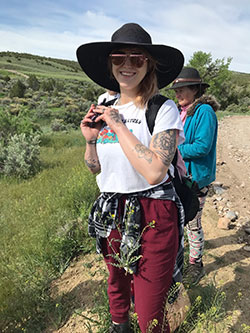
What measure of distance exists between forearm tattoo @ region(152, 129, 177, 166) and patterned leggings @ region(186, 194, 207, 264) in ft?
4.75

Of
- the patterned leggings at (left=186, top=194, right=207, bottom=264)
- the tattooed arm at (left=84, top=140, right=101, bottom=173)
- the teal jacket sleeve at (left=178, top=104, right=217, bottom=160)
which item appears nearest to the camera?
the tattooed arm at (left=84, top=140, right=101, bottom=173)

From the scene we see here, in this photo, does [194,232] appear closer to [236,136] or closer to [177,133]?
[177,133]

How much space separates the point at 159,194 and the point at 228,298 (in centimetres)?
189

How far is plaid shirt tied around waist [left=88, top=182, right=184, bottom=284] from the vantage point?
4.92ft

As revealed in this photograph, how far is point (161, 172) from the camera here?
4.25 feet

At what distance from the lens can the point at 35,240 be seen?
3174 millimetres

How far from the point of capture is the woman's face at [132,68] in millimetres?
1462

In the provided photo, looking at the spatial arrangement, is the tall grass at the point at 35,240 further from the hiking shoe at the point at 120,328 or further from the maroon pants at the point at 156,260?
the maroon pants at the point at 156,260

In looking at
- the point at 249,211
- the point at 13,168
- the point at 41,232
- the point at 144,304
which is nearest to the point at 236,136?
the point at 249,211

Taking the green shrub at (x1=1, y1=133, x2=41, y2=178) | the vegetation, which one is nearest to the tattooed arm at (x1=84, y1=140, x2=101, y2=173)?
the vegetation

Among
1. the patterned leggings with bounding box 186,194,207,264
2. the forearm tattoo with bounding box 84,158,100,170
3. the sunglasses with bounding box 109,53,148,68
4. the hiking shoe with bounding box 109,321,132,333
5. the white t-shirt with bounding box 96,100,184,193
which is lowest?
the hiking shoe with bounding box 109,321,132,333

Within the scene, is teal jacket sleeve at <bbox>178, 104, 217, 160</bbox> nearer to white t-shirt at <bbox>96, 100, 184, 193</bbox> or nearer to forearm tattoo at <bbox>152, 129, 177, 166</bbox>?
white t-shirt at <bbox>96, 100, 184, 193</bbox>

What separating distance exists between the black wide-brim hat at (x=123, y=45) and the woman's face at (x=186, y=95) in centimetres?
92

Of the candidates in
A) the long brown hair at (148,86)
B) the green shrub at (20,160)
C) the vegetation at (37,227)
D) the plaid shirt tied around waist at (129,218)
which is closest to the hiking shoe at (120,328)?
the vegetation at (37,227)
